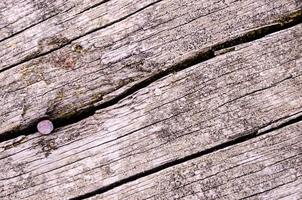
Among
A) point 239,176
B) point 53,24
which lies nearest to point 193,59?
point 239,176

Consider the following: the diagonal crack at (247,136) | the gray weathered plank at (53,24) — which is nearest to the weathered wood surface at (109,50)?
the gray weathered plank at (53,24)

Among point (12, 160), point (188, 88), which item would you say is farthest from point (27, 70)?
point (188, 88)

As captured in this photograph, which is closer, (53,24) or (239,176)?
(239,176)

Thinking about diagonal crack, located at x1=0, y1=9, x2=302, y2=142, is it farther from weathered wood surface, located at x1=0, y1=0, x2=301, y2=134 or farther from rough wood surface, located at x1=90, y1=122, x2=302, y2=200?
rough wood surface, located at x1=90, y1=122, x2=302, y2=200

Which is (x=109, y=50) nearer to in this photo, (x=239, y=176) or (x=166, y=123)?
(x=166, y=123)

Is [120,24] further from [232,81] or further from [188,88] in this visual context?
[232,81]

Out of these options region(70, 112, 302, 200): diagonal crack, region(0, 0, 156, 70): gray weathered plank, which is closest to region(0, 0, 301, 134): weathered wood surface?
region(0, 0, 156, 70): gray weathered plank

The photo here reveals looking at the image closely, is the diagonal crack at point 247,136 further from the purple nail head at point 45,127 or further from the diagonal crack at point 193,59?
the purple nail head at point 45,127

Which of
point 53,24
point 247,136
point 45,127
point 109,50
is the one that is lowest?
point 247,136
